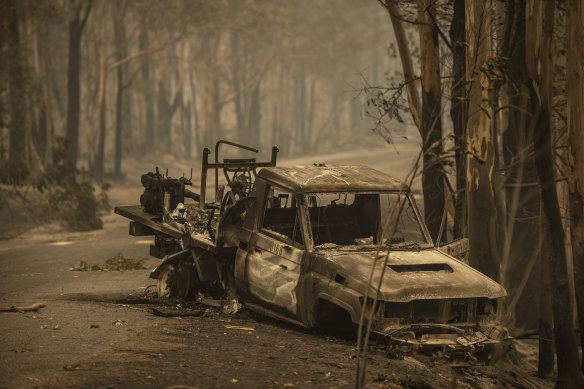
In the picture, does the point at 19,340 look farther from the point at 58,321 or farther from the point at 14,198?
the point at 14,198

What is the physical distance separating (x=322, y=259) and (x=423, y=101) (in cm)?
597

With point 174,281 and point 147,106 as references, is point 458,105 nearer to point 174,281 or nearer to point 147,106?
point 174,281

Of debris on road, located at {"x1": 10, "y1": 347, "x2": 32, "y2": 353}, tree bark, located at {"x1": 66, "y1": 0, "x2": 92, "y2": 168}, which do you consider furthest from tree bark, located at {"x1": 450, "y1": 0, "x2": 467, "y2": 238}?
tree bark, located at {"x1": 66, "y1": 0, "x2": 92, "y2": 168}

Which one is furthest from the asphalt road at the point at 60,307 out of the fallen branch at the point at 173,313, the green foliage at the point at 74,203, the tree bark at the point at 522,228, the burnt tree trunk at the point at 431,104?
the tree bark at the point at 522,228

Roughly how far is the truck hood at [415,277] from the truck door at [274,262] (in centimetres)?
58

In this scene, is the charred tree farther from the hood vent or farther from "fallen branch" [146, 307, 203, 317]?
the hood vent

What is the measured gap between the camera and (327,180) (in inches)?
346

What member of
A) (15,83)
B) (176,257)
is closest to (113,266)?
(176,257)

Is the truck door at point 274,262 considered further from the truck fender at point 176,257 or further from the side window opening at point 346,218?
the truck fender at point 176,257

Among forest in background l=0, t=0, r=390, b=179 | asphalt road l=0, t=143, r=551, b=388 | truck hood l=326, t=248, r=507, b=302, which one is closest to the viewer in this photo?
asphalt road l=0, t=143, r=551, b=388

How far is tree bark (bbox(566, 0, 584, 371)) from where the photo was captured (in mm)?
9523

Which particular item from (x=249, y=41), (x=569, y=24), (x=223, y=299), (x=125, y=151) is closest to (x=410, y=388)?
(x=223, y=299)

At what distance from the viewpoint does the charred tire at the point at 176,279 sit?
33.7ft

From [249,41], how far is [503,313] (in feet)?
164
